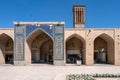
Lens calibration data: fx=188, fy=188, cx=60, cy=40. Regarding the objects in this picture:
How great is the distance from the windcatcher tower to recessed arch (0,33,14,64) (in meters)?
11.4

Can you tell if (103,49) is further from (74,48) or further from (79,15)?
(79,15)

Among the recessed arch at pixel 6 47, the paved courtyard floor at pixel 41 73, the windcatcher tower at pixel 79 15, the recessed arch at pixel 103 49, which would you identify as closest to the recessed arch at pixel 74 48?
the recessed arch at pixel 103 49

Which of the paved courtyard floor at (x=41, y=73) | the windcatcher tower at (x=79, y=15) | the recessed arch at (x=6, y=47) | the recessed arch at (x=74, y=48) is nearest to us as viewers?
the paved courtyard floor at (x=41, y=73)

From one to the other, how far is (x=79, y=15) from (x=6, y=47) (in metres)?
13.0

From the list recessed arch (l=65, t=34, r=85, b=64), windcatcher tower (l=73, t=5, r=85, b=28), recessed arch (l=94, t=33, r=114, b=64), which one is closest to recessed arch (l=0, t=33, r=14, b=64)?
recessed arch (l=65, t=34, r=85, b=64)

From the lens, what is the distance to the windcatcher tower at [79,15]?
31.5 meters

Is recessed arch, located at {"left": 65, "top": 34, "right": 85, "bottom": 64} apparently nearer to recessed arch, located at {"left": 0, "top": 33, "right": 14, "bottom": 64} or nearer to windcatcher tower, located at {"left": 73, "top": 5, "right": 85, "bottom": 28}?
windcatcher tower, located at {"left": 73, "top": 5, "right": 85, "bottom": 28}

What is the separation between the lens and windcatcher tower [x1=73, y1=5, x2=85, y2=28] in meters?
31.5

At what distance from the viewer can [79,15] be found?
31484 mm

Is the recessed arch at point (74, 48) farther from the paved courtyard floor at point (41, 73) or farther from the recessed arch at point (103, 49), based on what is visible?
the paved courtyard floor at point (41, 73)

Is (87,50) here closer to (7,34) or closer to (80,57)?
(80,57)

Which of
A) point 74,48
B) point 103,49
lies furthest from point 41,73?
point 103,49

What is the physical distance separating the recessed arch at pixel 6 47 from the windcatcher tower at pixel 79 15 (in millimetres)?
11359

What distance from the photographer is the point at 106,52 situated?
86.3 ft
